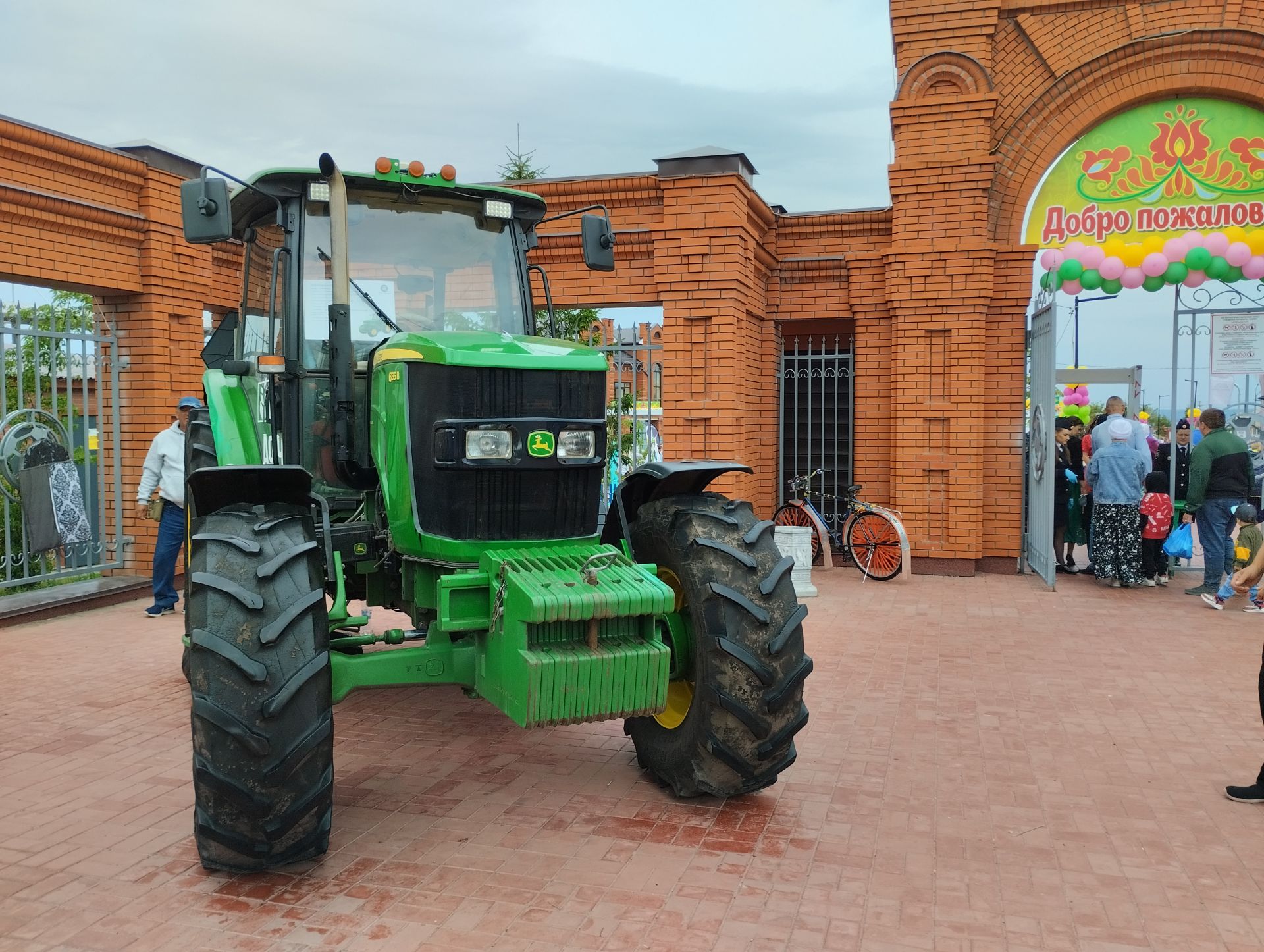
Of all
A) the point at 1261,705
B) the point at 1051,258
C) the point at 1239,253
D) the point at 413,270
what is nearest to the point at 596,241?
the point at 413,270

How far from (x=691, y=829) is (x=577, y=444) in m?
1.65

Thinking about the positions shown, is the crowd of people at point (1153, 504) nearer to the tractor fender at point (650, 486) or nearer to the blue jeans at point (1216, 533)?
the blue jeans at point (1216, 533)

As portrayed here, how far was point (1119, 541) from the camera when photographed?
34.2 ft

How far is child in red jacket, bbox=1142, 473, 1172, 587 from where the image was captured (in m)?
10.4

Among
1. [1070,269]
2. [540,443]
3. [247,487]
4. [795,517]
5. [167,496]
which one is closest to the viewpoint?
[247,487]

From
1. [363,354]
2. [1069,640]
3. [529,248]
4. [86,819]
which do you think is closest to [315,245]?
[363,354]

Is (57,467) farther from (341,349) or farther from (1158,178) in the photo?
(1158,178)

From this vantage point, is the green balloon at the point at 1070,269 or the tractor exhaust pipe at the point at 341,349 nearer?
the tractor exhaust pipe at the point at 341,349

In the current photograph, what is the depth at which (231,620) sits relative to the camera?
3.62m

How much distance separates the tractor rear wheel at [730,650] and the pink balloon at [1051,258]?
762cm

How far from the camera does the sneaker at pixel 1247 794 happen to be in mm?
4629

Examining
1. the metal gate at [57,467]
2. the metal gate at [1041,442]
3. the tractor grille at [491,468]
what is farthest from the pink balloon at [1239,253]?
the metal gate at [57,467]

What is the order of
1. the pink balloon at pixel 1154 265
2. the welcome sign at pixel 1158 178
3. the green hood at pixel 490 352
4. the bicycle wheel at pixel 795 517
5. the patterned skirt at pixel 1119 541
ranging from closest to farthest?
the green hood at pixel 490 352
the patterned skirt at pixel 1119 541
the welcome sign at pixel 1158 178
the pink balloon at pixel 1154 265
the bicycle wheel at pixel 795 517

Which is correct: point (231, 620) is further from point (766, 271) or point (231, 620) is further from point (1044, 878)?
point (766, 271)
